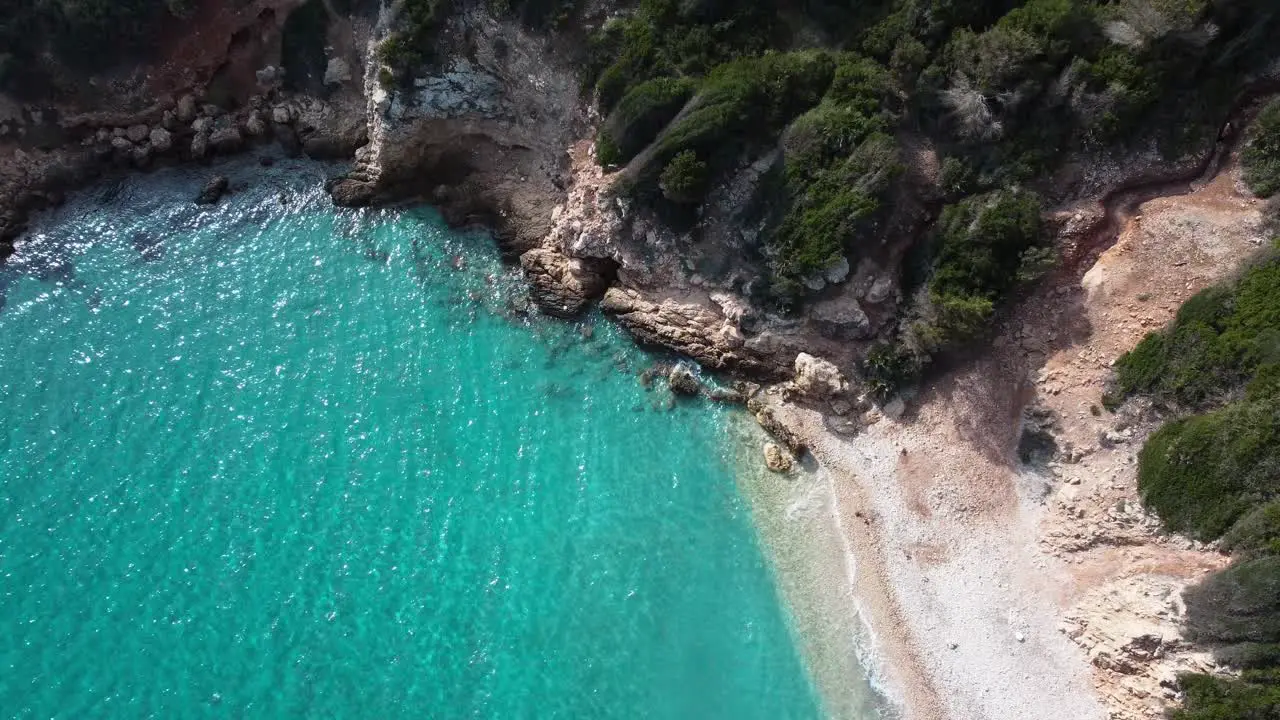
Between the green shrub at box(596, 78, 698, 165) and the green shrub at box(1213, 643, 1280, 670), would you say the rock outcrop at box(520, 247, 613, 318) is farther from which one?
the green shrub at box(1213, 643, 1280, 670)

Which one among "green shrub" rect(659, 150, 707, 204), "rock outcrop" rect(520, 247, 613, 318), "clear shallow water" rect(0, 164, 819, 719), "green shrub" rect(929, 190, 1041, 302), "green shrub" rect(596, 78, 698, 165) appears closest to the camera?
"clear shallow water" rect(0, 164, 819, 719)

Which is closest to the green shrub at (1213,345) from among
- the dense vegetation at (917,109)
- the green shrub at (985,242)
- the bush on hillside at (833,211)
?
the dense vegetation at (917,109)

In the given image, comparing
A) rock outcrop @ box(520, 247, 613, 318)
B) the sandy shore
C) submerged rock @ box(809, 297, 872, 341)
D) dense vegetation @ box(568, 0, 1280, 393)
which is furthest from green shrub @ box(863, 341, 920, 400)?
rock outcrop @ box(520, 247, 613, 318)

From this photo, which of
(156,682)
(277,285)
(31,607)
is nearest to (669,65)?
(277,285)

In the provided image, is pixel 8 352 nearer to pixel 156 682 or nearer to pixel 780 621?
pixel 156 682

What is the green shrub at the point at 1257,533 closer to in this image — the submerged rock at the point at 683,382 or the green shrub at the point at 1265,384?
the green shrub at the point at 1265,384
